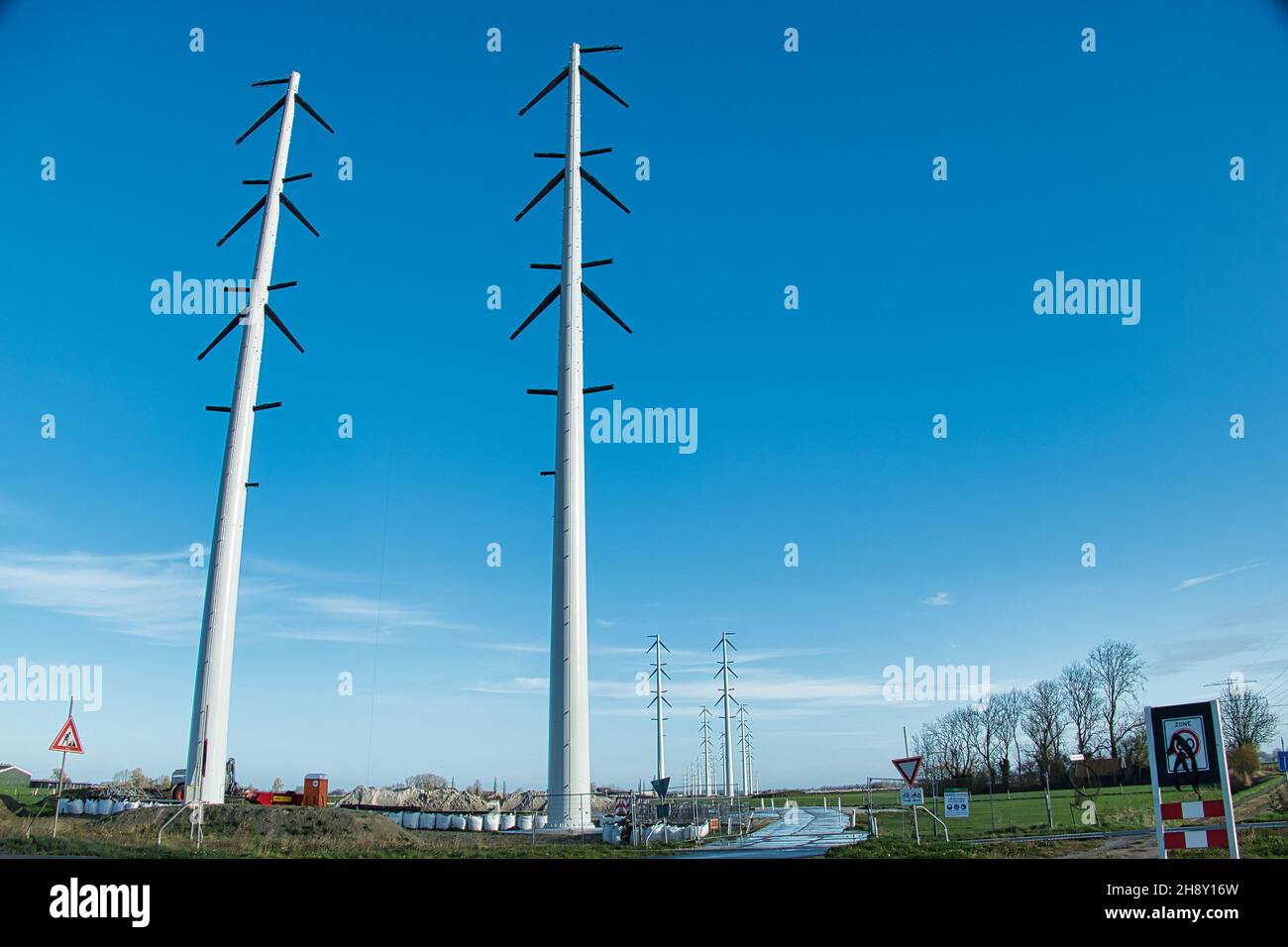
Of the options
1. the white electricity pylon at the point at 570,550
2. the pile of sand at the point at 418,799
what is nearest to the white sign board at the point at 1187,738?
the white electricity pylon at the point at 570,550

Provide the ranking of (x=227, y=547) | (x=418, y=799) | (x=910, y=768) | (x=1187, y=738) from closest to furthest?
(x=1187, y=738) < (x=910, y=768) < (x=227, y=547) < (x=418, y=799)

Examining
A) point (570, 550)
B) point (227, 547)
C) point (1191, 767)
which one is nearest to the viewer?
point (1191, 767)

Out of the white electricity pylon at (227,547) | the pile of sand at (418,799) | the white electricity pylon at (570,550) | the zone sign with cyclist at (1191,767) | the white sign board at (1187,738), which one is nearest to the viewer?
the zone sign with cyclist at (1191,767)

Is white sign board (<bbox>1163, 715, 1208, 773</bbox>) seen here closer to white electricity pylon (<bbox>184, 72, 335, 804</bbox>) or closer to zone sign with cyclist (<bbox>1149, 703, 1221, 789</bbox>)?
zone sign with cyclist (<bbox>1149, 703, 1221, 789</bbox>)

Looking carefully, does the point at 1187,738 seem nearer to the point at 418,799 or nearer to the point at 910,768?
the point at 910,768

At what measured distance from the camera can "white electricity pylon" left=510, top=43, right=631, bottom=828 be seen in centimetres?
2956

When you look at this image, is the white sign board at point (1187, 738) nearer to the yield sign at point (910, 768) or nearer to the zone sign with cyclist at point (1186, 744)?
the zone sign with cyclist at point (1186, 744)

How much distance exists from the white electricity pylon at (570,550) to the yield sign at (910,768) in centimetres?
973

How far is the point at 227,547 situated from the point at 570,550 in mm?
16842

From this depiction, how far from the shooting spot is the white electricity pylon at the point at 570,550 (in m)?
29.6

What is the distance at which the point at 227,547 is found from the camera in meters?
38.8

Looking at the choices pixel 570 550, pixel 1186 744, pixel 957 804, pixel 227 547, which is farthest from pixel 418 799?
pixel 1186 744
